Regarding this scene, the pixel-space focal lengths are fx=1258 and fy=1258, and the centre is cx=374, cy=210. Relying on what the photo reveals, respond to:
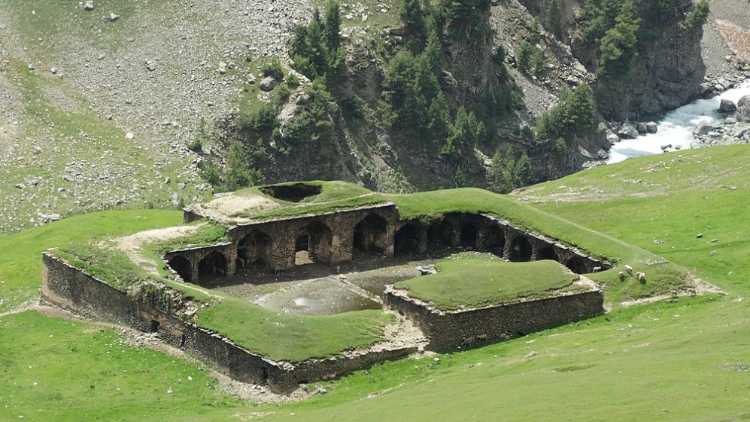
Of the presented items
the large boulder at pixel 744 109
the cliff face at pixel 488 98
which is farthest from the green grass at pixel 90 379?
the large boulder at pixel 744 109

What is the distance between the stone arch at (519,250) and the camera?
83.1m

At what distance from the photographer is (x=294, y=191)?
8581 cm

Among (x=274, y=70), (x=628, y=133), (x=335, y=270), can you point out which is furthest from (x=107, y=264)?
(x=628, y=133)

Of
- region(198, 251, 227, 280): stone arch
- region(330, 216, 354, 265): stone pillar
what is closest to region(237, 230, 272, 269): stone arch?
region(198, 251, 227, 280): stone arch

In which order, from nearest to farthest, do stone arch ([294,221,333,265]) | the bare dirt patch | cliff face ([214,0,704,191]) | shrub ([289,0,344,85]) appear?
1. the bare dirt patch
2. stone arch ([294,221,333,265])
3. cliff face ([214,0,704,191])
4. shrub ([289,0,344,85])

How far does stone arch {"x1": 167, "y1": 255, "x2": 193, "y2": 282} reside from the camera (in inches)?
2938

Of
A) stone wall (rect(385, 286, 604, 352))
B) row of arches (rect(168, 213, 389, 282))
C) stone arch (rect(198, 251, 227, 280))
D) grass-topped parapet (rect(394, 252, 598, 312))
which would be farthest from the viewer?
stone arch (rect(198, 251, 227, 280))

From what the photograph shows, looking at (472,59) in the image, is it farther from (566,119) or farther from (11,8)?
(11,8)

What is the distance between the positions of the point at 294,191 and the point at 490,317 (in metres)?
24.1

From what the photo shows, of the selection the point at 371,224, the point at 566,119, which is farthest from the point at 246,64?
the point at 371,224

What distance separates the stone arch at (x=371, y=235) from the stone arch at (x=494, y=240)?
7.26 meters

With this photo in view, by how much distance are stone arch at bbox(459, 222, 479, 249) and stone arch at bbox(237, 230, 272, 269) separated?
14.5 metres

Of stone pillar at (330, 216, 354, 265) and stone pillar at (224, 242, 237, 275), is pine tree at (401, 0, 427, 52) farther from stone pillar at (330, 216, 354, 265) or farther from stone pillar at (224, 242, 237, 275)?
stone pillar at (224, 242, 237, 275)

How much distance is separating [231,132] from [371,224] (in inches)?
1813
